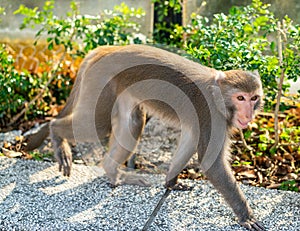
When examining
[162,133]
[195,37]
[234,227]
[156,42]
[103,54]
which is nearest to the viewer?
[234,227]

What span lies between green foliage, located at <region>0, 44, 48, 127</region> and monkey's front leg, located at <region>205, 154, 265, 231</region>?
8.53ft

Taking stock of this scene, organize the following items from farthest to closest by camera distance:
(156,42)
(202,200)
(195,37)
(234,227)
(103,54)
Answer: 1. (156,42)
2. (195,37)
3. (103,54)
4. (202,200)
5. (234,227)

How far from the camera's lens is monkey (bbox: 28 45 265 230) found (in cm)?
448

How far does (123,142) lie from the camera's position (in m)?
5.31

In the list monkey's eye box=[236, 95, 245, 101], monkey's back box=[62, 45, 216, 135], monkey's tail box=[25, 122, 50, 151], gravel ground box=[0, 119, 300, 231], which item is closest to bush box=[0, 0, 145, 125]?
monkey's tail box=[25, 122, 50, 151]

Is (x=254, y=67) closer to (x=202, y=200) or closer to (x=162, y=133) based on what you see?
Result: (x=202, y=200)

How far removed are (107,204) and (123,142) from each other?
778mm

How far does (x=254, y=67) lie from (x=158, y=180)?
1.31 metres

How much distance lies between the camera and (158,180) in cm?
528

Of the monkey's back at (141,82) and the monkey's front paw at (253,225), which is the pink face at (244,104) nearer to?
the monkey's back at (141,82)

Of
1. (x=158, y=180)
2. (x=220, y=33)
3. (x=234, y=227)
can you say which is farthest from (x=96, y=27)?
(x=234, y=227)

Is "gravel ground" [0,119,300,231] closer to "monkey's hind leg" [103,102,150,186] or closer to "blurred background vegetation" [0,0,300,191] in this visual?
"monkey's hind leg" [103,102,150,186]

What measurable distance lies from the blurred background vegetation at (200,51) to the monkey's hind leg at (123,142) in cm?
78

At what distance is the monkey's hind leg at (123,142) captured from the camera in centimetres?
520
